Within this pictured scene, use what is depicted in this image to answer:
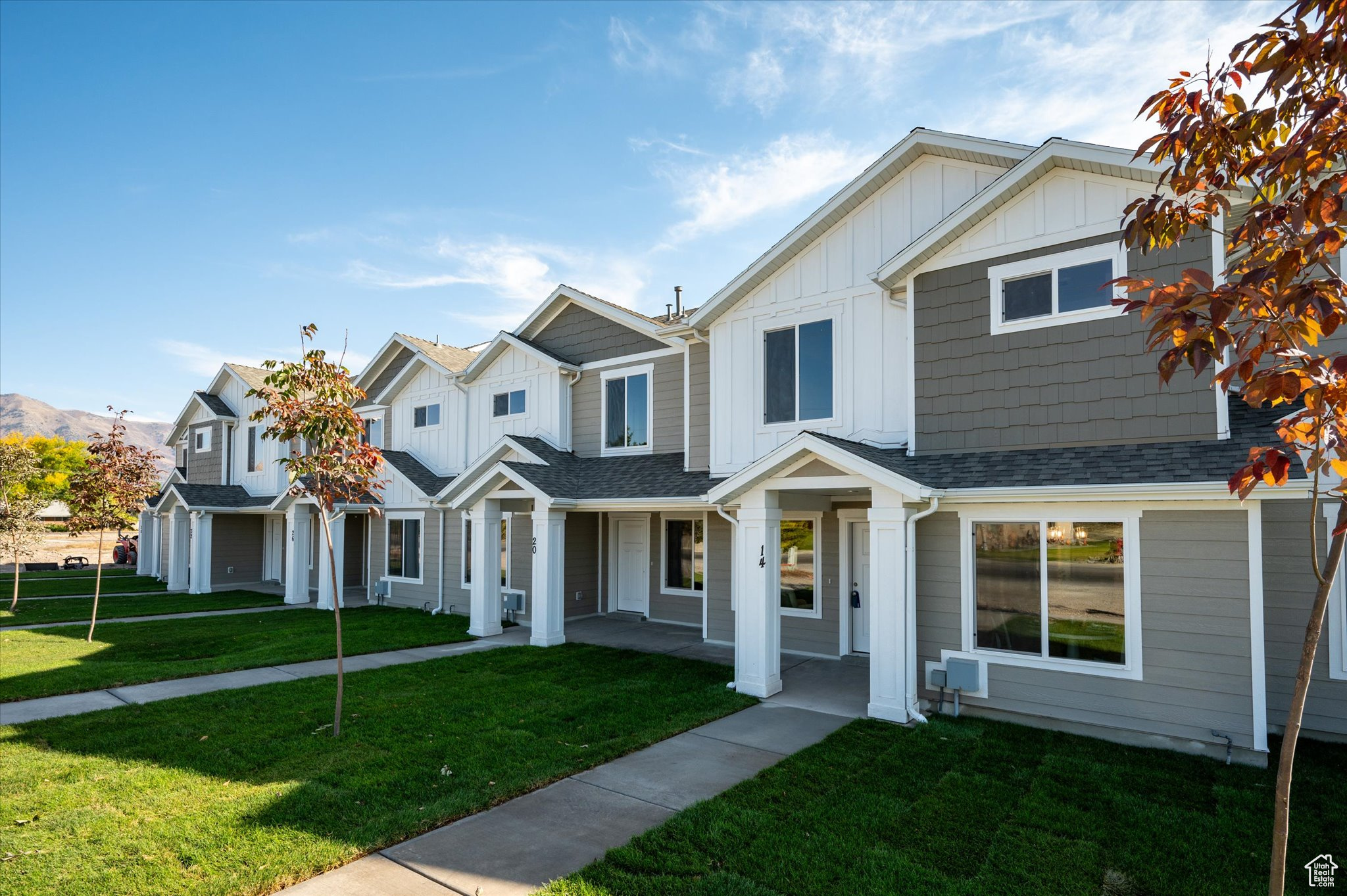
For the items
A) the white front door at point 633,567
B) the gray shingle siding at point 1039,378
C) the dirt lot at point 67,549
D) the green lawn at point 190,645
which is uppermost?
the gray shingle siding at point 1039,378

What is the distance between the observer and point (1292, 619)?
24.9 ft

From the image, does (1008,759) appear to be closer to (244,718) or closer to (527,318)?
(244,718)

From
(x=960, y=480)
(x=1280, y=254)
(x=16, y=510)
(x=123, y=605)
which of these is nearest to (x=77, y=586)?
(x=16, y=510)

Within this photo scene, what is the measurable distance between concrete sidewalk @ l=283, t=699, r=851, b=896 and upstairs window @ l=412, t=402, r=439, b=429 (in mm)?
13559

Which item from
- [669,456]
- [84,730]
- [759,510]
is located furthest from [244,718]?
[669,456]

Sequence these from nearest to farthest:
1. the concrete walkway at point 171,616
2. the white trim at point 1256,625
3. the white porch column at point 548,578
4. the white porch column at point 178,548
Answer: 1. the white trim at point 1256,625
2. the white porch column at point 548,578
3. the concrete walkway at point 171,616
4. the white porch column at point 178,548

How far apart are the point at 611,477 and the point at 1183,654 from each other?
9529mm

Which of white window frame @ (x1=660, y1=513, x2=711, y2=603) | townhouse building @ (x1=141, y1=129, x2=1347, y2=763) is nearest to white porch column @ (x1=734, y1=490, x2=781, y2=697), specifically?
townhouse building @ (x1=141, y1=129, x2=1347, y2=763)

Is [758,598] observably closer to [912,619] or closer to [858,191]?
[912,619]

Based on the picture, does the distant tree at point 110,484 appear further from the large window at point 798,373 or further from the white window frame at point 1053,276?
the white window frame at point 1053,276

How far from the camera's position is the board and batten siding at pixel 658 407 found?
14.4 metres

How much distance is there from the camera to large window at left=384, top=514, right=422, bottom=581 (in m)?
18.1

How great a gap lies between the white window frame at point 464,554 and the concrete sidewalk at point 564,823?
33.7 ft

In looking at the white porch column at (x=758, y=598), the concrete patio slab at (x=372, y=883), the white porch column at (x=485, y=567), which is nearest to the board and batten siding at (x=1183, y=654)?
the white porch column at (x=758, y=598)
